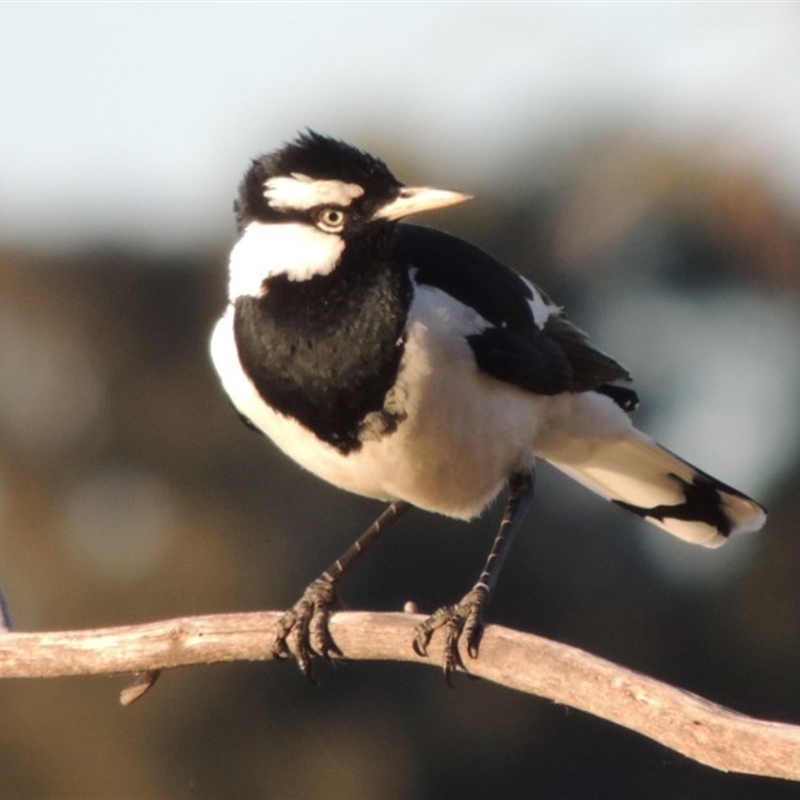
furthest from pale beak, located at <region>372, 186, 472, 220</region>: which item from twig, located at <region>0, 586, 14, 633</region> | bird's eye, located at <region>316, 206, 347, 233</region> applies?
twig, located at <region>0, 586, 14, 633</region>

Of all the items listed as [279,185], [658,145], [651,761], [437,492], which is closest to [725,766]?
[437,492]

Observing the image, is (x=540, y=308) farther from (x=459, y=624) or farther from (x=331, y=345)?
(x=459, y=624)

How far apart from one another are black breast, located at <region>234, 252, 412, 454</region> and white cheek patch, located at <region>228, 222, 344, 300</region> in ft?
0.09

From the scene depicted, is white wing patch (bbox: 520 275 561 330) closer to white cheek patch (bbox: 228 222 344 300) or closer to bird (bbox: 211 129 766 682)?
bird (bbox: 211 129 766 682)

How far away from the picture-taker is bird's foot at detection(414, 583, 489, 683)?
26.2 feet

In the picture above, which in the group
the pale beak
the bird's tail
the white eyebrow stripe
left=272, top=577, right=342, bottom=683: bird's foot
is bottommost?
left=272, top=577, right=342, bottom=683: bird's foot

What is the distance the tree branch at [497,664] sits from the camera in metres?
6.91

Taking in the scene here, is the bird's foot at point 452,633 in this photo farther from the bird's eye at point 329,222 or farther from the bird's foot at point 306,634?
the bird's eye at point 329,222

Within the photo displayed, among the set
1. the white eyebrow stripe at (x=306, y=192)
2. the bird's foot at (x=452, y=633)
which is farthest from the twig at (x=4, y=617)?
the white eyebrow stripe at (x=306, y=192)

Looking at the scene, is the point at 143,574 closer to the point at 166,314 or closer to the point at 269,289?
the point at 166,314

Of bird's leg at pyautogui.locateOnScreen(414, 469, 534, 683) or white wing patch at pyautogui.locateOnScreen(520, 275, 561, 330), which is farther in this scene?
white wing patch at pyautogui.locateOnScreen(520, 275, 561, 330)

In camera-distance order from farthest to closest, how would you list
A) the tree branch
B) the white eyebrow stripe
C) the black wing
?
1. the black wing
2. the white eyebrow stripe
3. the tree branch

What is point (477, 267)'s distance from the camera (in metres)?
8.91

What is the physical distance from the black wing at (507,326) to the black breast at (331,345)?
0.23 m
